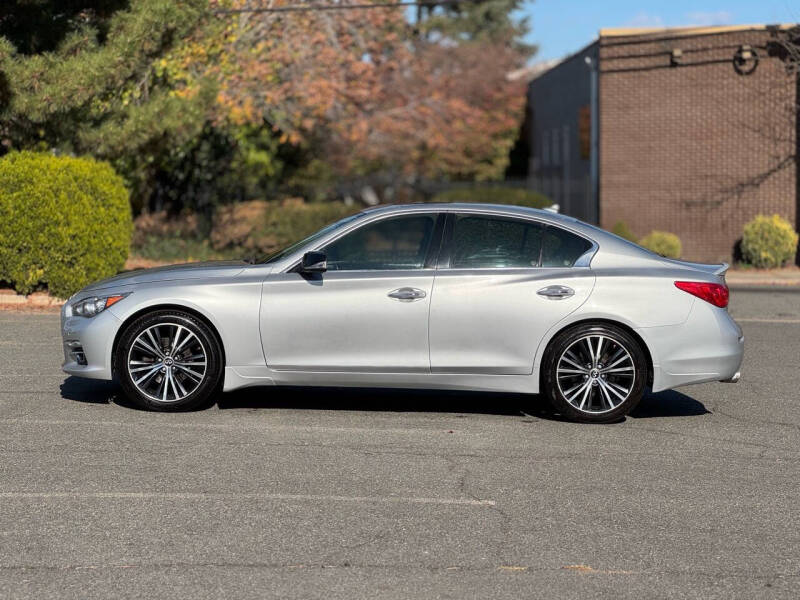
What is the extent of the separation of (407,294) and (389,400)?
141 cm

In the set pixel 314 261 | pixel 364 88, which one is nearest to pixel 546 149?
pixel 364 88

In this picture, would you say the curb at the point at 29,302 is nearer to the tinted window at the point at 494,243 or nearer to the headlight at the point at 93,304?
the headlight at the point at 93,304

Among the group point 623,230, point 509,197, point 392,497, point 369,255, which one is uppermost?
point 509,197

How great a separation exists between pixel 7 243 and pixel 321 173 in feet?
75.3

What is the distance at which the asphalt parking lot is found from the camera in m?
5.37

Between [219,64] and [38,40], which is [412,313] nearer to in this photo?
[38,40]

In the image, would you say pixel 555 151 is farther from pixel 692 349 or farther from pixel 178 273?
pixel 178 273

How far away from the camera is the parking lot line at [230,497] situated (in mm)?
6609

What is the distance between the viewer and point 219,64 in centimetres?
2484

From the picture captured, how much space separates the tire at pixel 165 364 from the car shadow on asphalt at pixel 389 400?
1.23ft

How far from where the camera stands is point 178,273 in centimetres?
919

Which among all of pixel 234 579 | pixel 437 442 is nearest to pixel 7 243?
pixel 437 442

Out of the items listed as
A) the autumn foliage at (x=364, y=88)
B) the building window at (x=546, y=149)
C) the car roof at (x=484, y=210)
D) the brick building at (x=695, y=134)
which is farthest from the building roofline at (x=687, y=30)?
the car roof at (x=484, y=210)

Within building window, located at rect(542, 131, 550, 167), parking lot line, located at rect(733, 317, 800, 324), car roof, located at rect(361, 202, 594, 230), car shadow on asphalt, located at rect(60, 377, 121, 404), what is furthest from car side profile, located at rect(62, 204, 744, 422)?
building window, located at rect(542, 131, 550, 167)
